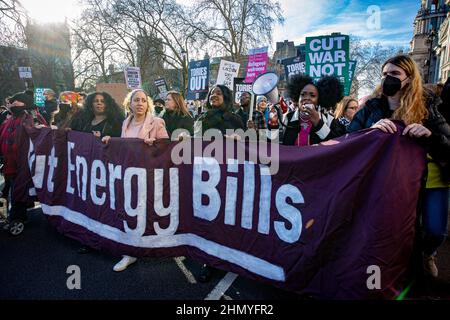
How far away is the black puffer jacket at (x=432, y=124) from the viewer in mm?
2023

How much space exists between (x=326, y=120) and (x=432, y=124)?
93cm

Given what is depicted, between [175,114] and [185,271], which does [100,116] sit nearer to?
[175,114]

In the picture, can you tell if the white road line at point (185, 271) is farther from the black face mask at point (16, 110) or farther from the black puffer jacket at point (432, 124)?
the black face mask at point (16, 110)

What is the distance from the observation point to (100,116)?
3936 mm

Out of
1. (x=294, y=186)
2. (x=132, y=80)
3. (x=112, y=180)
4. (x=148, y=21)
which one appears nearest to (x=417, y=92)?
(x=294, y=186)

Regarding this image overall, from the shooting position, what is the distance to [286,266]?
228cm

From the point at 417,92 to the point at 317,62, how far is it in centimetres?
350

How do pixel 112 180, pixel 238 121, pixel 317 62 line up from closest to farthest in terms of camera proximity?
pixel 112 180
pixel 238 121
pixel 317 62

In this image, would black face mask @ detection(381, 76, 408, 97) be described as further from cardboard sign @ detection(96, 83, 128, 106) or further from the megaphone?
cardboard sign @ detection(96, 83, 128, 106)

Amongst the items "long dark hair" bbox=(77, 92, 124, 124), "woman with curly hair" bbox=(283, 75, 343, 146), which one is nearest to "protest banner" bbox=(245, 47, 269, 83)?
"woman with curly hair" bbox=(283, 75, 343, 146)

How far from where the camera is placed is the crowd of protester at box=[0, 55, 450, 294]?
7.03ft

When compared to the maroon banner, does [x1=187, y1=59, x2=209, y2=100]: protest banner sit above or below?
above
